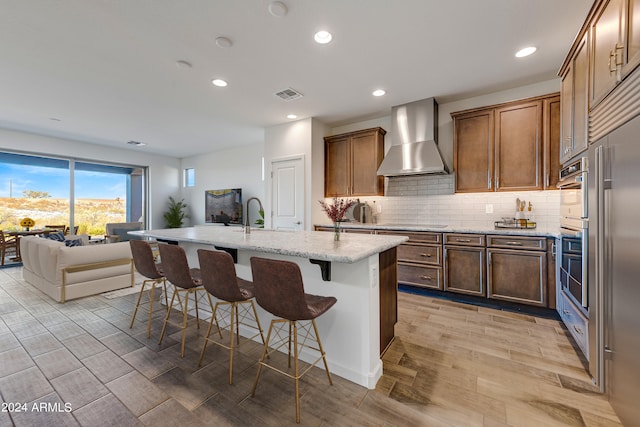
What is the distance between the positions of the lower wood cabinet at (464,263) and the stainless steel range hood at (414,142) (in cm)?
105

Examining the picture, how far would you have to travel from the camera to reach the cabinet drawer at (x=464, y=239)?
126 inches

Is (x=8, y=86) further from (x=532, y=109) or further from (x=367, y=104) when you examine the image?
(x=532, y=109)

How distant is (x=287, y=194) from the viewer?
483 cm

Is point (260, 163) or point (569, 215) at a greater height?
point (260, 163)

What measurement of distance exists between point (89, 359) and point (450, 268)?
12.5 feet

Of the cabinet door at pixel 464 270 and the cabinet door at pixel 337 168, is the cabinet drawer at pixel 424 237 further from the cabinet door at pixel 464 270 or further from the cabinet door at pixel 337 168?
the cabinet door at pixel 337 168

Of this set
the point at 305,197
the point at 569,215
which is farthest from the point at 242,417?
the point at 305,197

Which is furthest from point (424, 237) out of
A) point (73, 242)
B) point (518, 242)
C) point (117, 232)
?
point (117, 232)

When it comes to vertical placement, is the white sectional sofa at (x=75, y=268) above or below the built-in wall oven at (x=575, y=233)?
below

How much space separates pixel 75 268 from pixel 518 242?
18.3 feet

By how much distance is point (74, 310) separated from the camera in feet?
10.1

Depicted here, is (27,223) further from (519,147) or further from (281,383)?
(519,147)

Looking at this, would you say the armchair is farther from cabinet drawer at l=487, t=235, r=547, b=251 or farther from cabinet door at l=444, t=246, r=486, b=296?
cabinet drawer at l=487, t=235, r=547, b=251

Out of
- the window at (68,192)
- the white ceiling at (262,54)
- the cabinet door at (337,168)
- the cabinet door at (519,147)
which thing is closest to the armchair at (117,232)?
the window at (68,192)
